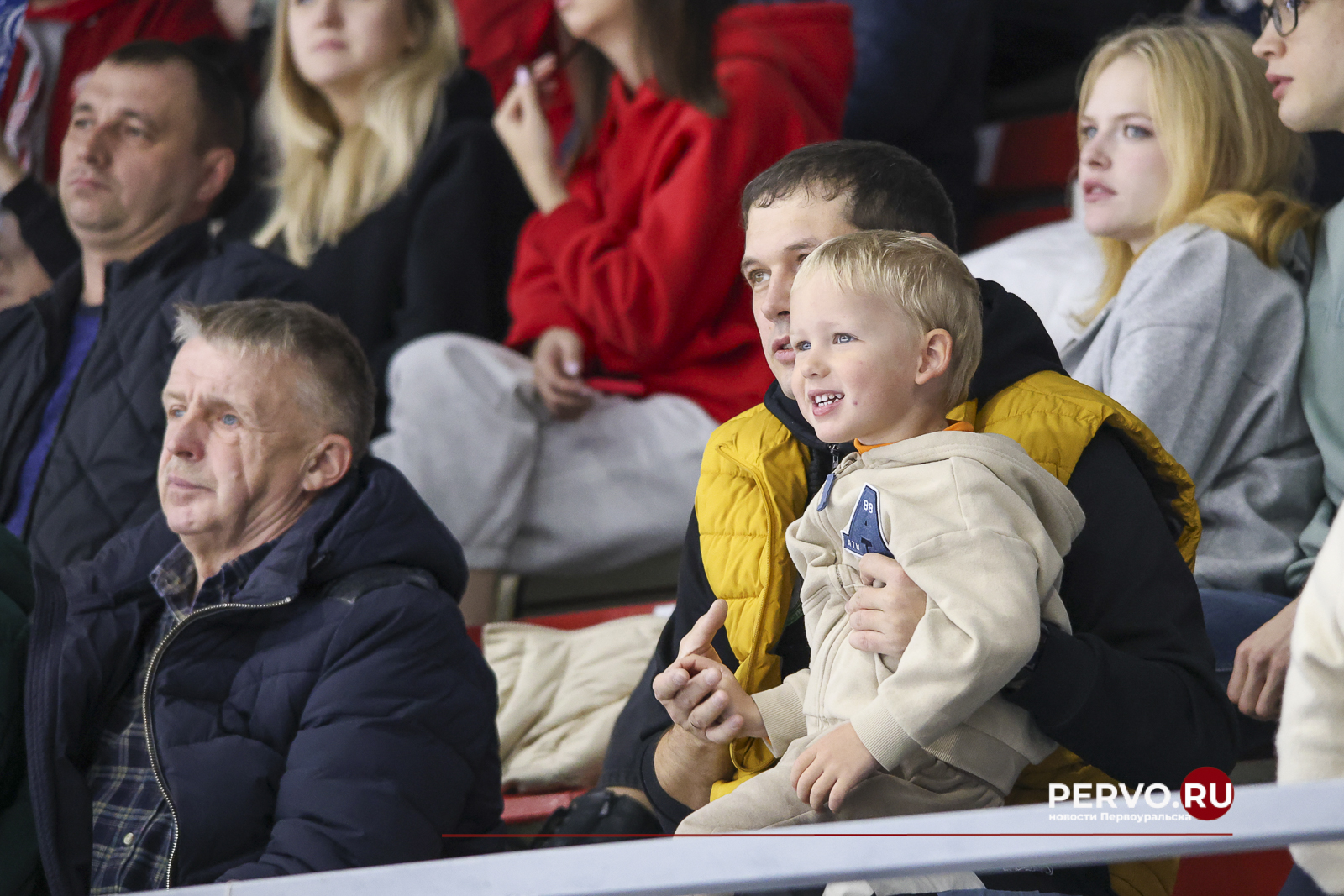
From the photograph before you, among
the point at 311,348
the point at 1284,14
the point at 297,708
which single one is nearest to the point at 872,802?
the point at 297,708

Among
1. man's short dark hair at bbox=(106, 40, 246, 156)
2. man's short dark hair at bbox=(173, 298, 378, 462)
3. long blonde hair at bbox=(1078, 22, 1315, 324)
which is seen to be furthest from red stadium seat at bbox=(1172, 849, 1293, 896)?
man's short dark hair at bbox=(106, 40, 246, 156)

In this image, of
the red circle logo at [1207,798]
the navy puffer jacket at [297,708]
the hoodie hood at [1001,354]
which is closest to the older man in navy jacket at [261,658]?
the navy puffer jacket at [297,708]

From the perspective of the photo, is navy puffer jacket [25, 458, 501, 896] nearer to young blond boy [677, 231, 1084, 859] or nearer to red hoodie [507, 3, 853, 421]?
young blond boy [677, 231, 1084, 859]

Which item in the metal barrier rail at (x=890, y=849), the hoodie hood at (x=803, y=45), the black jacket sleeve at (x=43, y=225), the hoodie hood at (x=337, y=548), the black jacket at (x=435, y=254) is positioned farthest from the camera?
the black jacket sleeve at (x=43, y=225)

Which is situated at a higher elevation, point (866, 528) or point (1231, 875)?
point (866, 528)

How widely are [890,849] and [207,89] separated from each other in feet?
7.88

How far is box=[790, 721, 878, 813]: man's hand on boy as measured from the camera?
85cm

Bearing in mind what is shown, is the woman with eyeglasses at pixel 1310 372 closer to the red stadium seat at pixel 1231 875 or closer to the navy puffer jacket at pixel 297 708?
the red stadium seat at pixel 1231 875

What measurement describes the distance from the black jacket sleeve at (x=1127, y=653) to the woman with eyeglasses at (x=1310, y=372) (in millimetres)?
81

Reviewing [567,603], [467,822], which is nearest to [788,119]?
[567,603]

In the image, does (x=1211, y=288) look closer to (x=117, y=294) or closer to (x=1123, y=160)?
(x=1123, y=160)

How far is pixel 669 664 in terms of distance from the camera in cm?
114

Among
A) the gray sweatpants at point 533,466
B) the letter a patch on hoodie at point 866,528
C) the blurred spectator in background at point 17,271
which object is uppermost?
the letter a patch on hoodie at point 866,528

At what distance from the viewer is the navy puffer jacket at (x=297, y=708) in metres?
1.20
